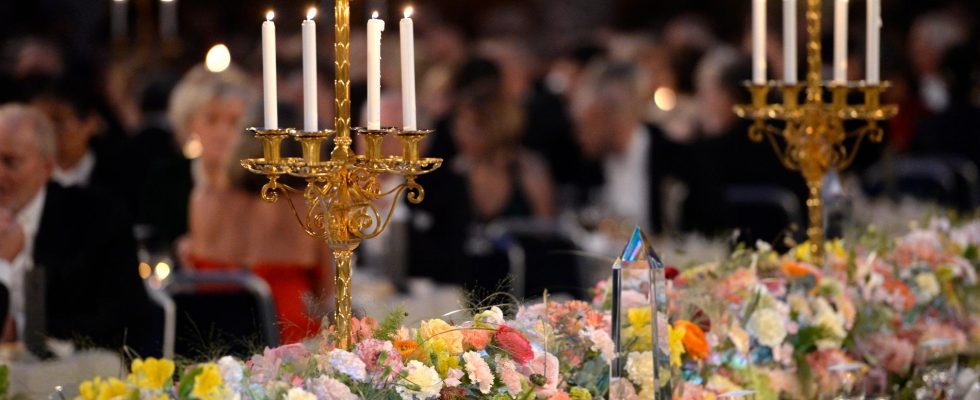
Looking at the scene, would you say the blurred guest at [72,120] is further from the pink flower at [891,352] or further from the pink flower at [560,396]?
the pink flower at [560,396]

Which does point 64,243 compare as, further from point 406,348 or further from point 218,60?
point 218,60

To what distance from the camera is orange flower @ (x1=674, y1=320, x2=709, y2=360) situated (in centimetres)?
307

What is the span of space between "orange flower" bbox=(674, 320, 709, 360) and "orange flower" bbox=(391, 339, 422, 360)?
0.69 meters

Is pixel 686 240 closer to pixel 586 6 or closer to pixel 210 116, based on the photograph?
pixel 210 116

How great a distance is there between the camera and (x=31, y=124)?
4566 millimetres

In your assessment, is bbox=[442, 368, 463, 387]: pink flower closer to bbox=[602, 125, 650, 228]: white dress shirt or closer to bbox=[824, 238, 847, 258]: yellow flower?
bbox=[824, 238, 847, 258]: yellow flower

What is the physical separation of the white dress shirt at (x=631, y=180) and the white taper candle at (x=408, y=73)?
211 inches

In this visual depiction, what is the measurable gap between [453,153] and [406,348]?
566 centimetres

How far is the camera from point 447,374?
2559 millimetres

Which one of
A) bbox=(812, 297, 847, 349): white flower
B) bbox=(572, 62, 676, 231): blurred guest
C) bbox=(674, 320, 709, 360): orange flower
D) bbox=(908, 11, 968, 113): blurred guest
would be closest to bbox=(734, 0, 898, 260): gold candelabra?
bbox=(812, 297, 847, 349): white flower

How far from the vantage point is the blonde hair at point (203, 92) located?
22.3ft

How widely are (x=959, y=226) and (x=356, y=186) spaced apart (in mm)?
2338

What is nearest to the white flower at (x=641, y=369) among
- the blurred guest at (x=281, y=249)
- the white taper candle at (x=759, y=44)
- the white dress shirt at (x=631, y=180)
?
the white taper candle at (x=759, y=44)

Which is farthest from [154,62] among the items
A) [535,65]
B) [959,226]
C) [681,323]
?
[681,323]
